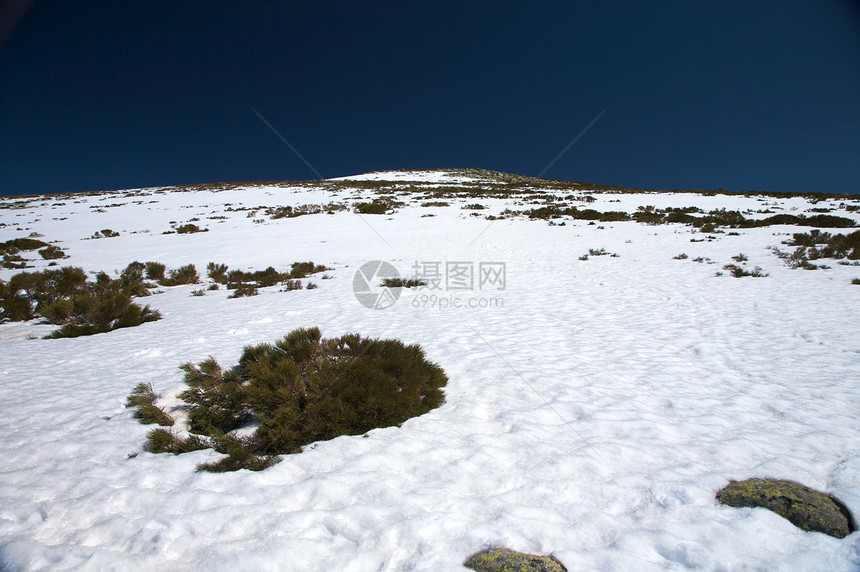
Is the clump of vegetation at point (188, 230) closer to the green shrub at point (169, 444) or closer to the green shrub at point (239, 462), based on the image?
the green shrub at point (169, 444)

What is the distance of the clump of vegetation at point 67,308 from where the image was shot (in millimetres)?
7172

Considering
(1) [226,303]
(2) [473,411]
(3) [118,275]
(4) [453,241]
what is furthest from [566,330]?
(3) [118,275]

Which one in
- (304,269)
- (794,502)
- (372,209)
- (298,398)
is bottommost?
(794,502)

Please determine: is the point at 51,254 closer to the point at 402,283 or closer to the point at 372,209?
the point at 402,283

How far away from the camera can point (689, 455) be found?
Answer: 9.82 feet

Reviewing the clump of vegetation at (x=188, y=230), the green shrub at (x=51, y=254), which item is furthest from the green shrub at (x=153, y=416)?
the clump of vegetation at (x=188, y=230)

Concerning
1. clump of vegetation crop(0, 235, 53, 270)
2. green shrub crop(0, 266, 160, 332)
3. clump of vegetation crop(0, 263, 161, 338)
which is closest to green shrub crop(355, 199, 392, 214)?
clump of vegetation crop(0, 235, 53, 270)

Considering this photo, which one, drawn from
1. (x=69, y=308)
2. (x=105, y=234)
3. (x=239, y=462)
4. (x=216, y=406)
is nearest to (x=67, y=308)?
(x=69, y=308)

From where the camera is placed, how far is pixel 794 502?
7.72 ft

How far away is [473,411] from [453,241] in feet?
47.5

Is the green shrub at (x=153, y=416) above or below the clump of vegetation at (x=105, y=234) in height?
below

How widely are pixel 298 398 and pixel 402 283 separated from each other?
Answer: 7405mm

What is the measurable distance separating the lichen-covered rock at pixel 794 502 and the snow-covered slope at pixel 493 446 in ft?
0.29

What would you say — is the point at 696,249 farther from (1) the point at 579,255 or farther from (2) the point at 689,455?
(2) the point at 689,455
